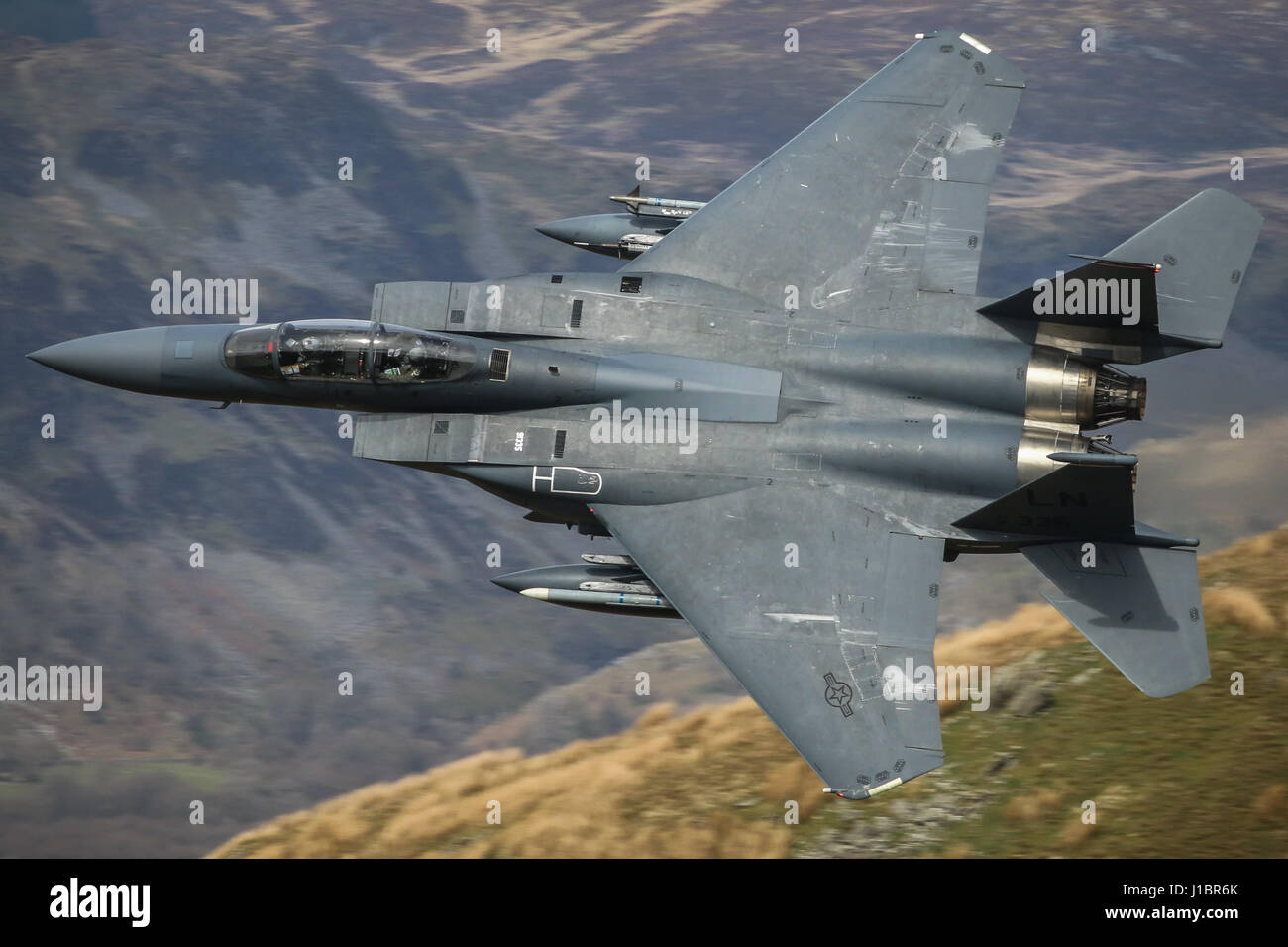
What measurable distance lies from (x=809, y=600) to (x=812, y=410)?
252cm

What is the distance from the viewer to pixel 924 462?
54.7 feet

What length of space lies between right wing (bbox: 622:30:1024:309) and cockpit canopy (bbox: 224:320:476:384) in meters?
2.98

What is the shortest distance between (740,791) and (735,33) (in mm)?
22810

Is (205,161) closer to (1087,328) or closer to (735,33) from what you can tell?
(735,33)

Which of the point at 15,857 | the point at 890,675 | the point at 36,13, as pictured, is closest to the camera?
the point at 890,675

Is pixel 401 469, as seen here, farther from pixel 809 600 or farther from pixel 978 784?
pixel 978 784

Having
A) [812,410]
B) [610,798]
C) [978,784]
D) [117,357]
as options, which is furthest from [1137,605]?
[117,357]

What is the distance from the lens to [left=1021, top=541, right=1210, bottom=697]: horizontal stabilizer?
16.6m

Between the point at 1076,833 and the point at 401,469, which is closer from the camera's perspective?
the point at 1076,833

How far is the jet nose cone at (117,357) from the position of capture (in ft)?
59.0

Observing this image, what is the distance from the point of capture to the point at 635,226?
63.6ft

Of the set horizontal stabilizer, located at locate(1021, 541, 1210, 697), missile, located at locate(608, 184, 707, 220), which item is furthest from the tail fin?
missile, located at locate(608, 184, 707, 220)

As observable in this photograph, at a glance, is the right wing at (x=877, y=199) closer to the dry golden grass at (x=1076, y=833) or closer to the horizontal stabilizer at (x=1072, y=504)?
the horizontal stabilizer at (x=1072, y=504)

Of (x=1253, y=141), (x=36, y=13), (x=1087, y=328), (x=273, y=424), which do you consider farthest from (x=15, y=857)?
(x=1253, y=141)
